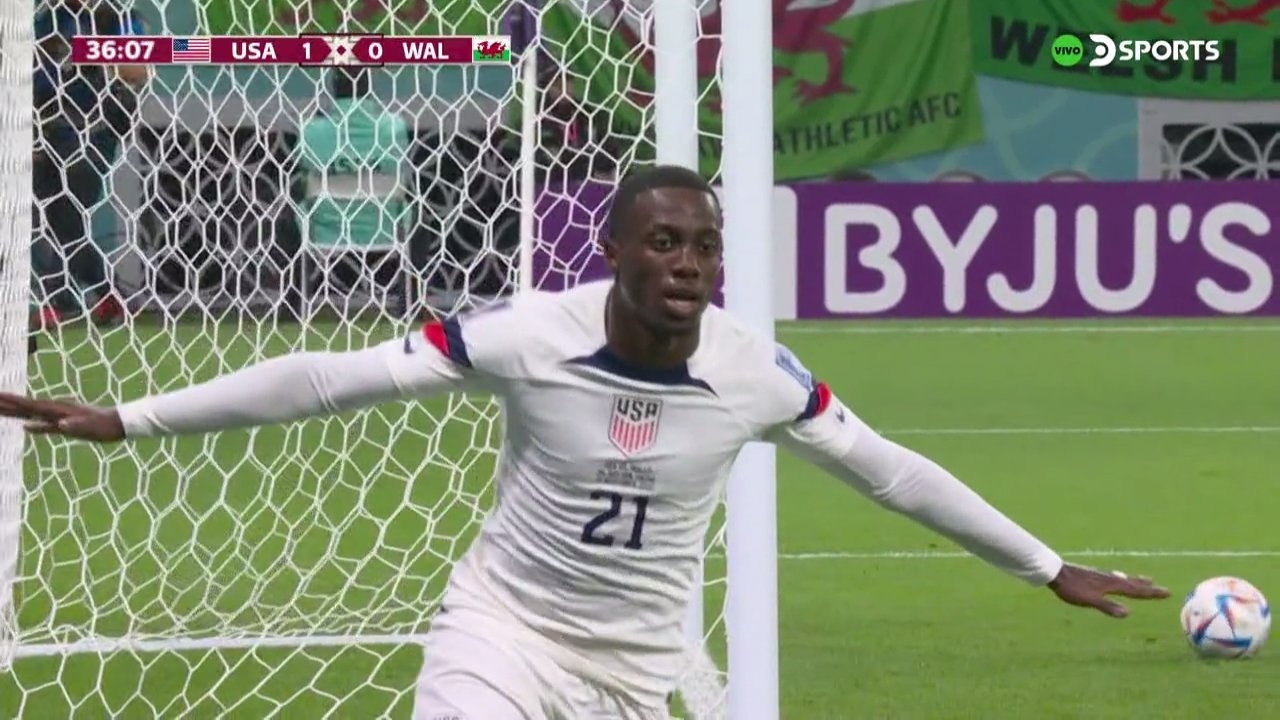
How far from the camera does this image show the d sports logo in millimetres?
16953

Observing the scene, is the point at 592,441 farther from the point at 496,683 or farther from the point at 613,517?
the point at 496,683

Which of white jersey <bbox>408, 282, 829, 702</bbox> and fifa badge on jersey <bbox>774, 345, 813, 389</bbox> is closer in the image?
white jersey <bbox>408, 282, 829, 702</bbox>

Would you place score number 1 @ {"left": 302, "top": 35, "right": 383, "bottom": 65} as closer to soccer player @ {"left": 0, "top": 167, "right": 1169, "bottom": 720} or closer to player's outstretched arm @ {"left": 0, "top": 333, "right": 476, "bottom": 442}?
soccer player @ {"left": 0, "top": 167, "right": 1169, "bottom": 720}

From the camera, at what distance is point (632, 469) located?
440cm

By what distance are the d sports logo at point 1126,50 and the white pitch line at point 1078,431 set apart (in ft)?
17.8

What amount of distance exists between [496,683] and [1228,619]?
351 cm

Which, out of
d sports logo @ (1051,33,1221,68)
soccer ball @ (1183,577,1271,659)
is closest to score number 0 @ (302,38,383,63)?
soccer ball @ (1183,577,1271,659)

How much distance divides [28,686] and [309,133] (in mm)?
2024

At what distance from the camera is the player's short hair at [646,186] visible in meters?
4.38

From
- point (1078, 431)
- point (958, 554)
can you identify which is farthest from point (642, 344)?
point (1078, 431)

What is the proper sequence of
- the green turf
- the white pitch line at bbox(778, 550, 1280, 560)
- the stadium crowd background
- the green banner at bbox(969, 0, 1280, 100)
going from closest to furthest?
the green turf
the stadium crowd background
the white pitch line at bbox(778, 550, 1280, 560)
the green banner at bbox(969, 0, 1280, 100)

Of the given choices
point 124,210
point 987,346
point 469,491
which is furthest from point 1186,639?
point 987,346

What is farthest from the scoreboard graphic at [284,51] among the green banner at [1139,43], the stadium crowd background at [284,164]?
the green banner at [1139,43]

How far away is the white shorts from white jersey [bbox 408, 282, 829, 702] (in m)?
0.04
